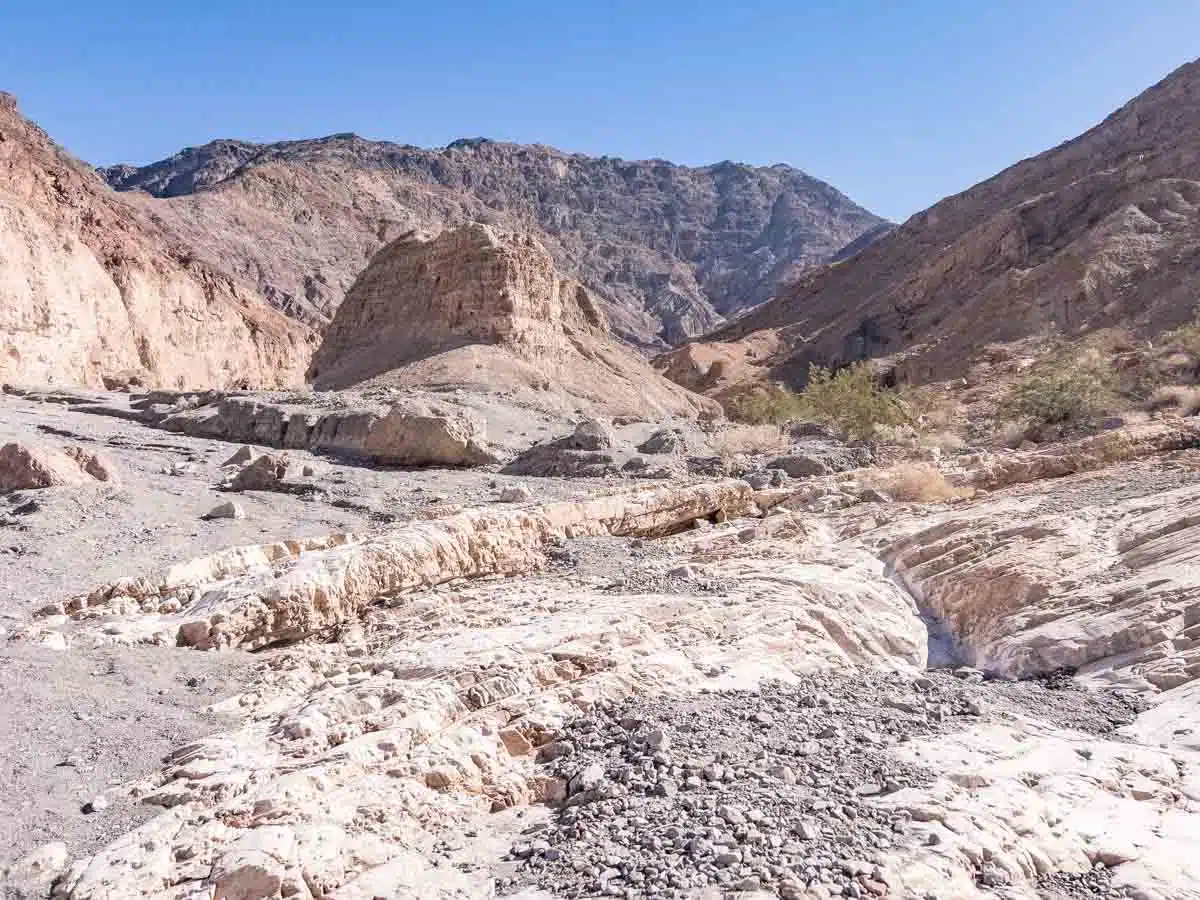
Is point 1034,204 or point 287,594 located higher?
point 1034,204

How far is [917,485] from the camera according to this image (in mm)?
11766

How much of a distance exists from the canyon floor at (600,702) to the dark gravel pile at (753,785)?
2 cm

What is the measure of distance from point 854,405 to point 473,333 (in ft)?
48.3

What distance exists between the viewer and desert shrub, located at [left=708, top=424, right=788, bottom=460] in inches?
743

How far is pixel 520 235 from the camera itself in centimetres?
3488

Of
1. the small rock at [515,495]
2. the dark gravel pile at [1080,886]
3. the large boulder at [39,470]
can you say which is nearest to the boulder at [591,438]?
the small rock at [515,495]

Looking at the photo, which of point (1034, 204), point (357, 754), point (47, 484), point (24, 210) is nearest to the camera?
point (357, 754)

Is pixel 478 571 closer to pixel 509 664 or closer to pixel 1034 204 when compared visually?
pixel 509 664

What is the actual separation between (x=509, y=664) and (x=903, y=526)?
597 cm

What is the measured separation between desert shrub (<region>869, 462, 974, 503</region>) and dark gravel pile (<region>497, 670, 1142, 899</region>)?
574 centimetres

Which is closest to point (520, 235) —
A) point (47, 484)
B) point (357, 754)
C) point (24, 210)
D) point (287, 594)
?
point (24, 210)

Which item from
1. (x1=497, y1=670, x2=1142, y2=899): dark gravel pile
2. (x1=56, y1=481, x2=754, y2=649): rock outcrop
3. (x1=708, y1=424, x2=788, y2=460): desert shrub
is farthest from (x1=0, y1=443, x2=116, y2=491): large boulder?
(x1=708, y1=424, x2=788, y2=460): desert shrub

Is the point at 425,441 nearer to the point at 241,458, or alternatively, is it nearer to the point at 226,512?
the point at 241,458

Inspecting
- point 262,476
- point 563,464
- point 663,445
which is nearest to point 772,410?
point 663,445
